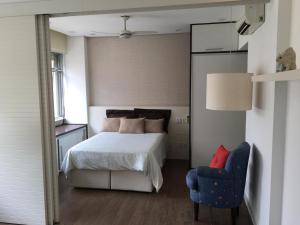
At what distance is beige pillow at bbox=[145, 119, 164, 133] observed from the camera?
4.93m

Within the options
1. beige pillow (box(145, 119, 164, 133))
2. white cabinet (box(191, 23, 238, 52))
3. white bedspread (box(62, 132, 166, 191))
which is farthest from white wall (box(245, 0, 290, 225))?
beige pillow (box(145, 119, 164, 133))

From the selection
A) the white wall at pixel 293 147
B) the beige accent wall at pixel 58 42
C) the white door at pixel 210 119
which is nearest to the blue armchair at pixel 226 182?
the white wall at pixel 293 147

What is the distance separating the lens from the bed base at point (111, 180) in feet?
11.9

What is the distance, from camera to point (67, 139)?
15.5ft

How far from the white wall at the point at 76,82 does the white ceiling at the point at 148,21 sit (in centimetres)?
37

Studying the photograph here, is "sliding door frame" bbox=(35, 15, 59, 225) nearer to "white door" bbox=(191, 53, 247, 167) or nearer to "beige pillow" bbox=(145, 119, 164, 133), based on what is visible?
"beige pillow" bbox=(145, 119, 164, 133)

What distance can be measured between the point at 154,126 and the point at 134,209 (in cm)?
200

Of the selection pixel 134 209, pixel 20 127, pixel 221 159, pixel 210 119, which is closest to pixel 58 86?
pixel 20 127

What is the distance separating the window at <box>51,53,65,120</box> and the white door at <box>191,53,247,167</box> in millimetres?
2793

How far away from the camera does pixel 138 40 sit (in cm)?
530

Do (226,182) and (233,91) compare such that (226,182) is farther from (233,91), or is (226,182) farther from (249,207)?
(233,91)

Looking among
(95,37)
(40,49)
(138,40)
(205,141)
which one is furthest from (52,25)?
(205,141)

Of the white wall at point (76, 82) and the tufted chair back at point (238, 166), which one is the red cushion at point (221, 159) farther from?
the white wall at point (76, 82)

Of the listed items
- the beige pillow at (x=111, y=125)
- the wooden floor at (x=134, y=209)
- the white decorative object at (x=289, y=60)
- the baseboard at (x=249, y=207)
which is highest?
the white decorative object at (x=289, y=60)
